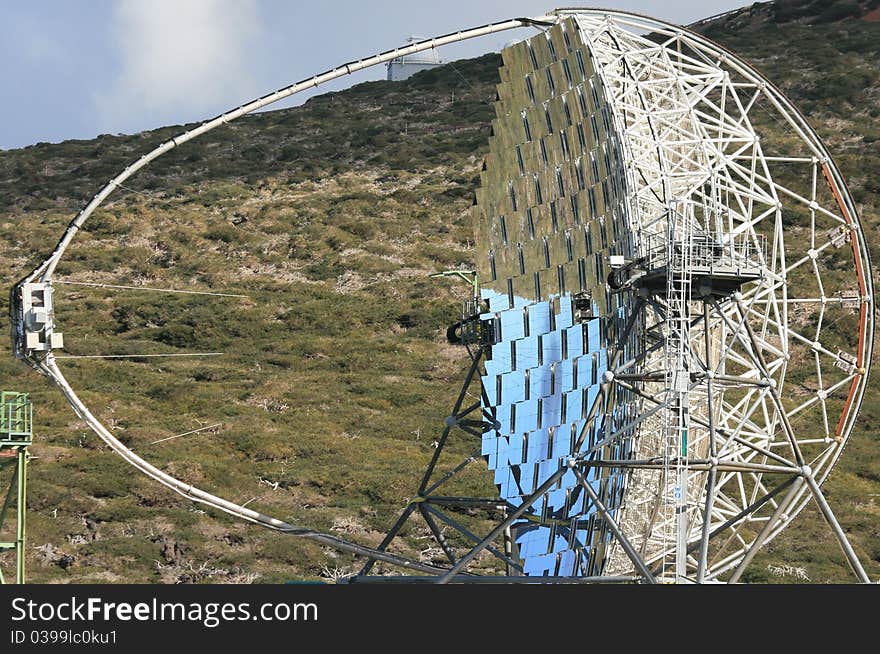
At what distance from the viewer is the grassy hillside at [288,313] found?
63000 millimetres

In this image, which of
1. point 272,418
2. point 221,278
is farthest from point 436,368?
point 221,278

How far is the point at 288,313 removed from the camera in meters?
89.9

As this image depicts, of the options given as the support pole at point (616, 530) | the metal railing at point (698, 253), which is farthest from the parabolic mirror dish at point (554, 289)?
the metal railing at point (698, 253)

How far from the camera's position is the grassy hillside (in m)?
63.0

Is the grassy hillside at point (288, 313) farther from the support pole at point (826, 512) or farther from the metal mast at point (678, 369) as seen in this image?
the metal mast at point (678, 369)

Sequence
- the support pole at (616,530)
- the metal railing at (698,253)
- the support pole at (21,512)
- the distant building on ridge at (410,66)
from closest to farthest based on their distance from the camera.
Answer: the support pole at (616,530), the metal railing at (698,253), the support pole at (21,512), the distant building on ridge at (410,66)

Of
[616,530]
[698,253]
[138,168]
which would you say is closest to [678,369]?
[698,253]

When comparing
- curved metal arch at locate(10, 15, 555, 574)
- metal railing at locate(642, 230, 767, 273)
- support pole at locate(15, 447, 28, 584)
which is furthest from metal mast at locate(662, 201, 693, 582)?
support pole at locate(15, 447, 28, 584)

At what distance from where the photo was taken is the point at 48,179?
11550cm

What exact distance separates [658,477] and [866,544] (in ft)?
107

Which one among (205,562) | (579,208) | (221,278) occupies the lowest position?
(205,562)
